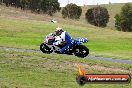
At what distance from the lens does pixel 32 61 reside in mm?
29141

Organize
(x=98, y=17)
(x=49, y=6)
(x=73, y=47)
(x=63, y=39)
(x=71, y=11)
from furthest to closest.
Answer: (x=71, y=11)
(x=98, y=17)
(x=49, y=6)
(x=73, y=47)
(x=63, y=39)

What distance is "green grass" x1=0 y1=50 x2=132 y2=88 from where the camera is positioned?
24.3 meters

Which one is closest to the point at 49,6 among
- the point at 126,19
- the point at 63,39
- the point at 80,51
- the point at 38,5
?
the point at 38,5

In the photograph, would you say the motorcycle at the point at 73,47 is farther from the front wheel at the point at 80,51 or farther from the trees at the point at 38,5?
the trees at the point at 38,5

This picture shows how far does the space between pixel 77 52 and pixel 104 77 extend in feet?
12.4

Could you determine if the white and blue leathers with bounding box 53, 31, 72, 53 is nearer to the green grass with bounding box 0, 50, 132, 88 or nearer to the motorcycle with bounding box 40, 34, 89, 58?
the motorcycle with bounding box 40, 34, 89, 58

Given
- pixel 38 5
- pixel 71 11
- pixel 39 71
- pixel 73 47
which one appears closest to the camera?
pixel 73 47

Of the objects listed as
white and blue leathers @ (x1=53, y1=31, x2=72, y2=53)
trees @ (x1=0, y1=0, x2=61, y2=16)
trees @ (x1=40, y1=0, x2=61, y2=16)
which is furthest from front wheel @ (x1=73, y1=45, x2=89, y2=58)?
trees @ (x1=40, y1=0, x2=61, y2=16)

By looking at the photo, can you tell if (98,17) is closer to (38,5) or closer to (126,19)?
(126,19)

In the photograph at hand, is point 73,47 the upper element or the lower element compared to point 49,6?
upper

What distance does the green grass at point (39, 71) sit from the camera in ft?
79.9

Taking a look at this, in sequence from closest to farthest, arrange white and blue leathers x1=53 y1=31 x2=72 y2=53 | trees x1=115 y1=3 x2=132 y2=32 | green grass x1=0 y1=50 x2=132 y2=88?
white and blue leathers x1=53 y1=31 x2=72 y2=53
green grass x1=0 y1=50 x2=132 y2=88
trees x1=115 y1=3 x2=132 y2=32

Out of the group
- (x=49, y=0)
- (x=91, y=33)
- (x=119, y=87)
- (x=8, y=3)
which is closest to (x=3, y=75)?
(x=119, y=87)

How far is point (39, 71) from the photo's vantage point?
27.4 meters
